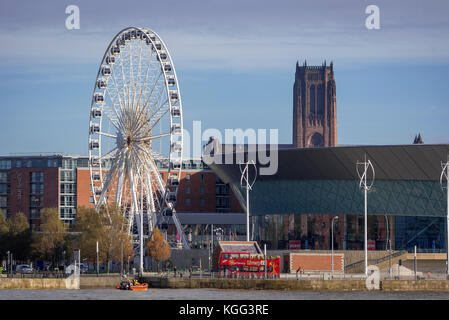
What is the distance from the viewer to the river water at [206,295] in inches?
3952

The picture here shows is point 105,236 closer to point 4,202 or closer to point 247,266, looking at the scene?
point 247,266

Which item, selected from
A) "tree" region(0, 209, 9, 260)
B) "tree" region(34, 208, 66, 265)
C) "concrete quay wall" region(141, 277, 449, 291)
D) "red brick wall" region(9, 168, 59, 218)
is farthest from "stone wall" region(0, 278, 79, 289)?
"red brick wall" region(9, 168, 59, 218)

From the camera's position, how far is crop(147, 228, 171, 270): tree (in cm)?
13912

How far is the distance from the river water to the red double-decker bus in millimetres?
8364

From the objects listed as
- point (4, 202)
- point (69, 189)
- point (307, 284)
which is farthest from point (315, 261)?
point (4, 202)

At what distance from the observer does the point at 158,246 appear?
13962 cm

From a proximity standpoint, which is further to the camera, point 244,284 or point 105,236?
point 105,236

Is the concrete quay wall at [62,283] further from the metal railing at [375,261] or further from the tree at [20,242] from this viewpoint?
the metal railing at [375,261]

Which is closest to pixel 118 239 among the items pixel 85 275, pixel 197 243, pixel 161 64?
pixel 85 275

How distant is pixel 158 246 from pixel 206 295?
121ft

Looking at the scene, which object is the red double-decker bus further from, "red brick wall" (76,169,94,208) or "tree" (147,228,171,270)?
"red brick wall" (76,169,94,208)

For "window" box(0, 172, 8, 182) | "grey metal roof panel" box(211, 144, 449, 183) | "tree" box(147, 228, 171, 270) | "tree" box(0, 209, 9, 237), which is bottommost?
"tree" box(147, 228, 171, 270)
